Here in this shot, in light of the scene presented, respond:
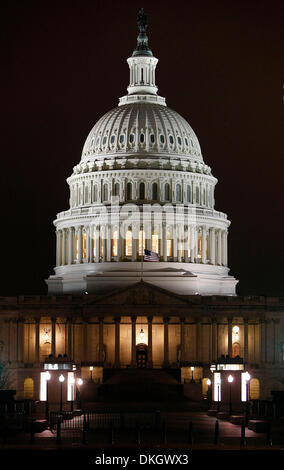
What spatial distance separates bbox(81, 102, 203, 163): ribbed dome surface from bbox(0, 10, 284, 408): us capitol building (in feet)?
0.39

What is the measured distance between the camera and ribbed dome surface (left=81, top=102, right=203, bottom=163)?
196750 millimetres

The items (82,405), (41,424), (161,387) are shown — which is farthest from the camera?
(161,387)

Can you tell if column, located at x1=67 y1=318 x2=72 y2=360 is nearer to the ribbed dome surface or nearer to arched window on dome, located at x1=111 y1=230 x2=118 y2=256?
arched window on dome, located at x1=111 y1=230 x2=118 y2=256

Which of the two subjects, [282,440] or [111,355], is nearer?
[282,440]

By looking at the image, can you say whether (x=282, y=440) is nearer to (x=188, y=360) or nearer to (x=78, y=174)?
(x=188, y=360)

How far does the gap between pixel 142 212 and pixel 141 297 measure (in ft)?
56.9

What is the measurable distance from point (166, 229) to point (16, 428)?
79376 millimetres

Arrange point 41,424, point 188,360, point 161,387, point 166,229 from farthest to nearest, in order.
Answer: point 166,229
point 188,360
point 161,387
point 41,424

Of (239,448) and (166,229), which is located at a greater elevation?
(166,229)

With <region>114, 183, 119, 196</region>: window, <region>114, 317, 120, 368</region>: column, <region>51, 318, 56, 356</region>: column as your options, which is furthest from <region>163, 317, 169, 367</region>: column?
<region>114, 183, 119, 196</region>: window

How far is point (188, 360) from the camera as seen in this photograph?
584 feet

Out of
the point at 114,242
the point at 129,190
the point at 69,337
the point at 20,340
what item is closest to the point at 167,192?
the point at 129,190

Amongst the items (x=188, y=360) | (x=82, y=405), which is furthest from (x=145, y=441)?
(x=188, y=360)

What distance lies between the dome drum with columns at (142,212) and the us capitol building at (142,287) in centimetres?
12
